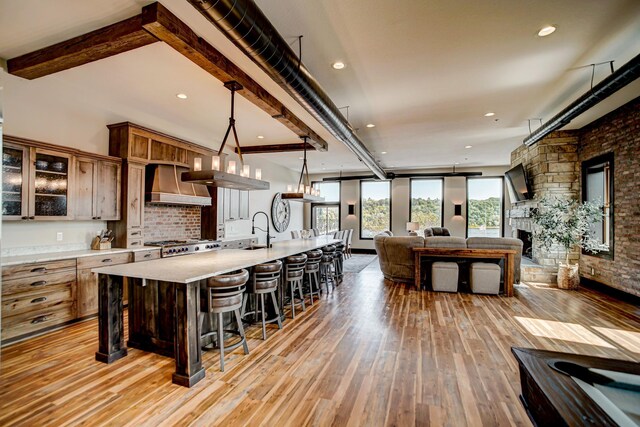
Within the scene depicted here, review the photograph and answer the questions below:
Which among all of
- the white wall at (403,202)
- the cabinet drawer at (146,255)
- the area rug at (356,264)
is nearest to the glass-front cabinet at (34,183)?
the cabinet drawer at (146,255)

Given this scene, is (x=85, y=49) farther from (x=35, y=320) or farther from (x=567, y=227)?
(x=567, y=227)

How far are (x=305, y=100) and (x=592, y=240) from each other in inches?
243

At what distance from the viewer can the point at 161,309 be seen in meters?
3.20

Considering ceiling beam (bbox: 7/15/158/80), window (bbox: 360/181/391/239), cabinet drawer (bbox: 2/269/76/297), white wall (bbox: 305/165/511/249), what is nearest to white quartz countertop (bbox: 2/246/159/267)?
cabinet drawer (bbox: 2/269/76/297)

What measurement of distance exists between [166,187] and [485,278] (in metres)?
6.25

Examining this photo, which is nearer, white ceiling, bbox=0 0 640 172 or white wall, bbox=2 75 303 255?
white ceiling, bbox=0 0 640 172

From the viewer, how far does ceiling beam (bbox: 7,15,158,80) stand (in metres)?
2.75

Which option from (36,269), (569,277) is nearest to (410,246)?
(569,277)

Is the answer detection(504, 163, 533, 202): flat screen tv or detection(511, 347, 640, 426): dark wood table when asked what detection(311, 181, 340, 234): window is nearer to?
detection(504, 163, 533, 202): flat screen tv

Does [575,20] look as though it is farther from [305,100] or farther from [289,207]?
[289,207]

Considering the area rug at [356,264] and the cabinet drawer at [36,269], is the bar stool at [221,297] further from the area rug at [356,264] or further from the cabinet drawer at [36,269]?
the area rug at [356,264]

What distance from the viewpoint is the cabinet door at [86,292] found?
4.08 metres

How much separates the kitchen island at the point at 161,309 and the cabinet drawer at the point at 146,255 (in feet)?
5.45

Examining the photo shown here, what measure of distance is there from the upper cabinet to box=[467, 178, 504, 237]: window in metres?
10.8
